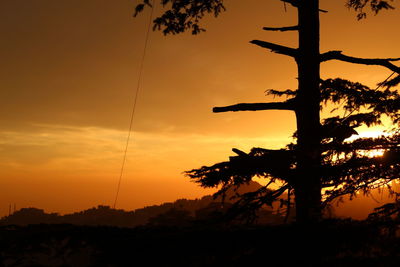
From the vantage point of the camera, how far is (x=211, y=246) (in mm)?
2758

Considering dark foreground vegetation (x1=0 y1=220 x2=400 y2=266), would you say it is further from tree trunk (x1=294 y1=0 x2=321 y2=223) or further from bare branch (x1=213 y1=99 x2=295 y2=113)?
bare branch (x1=213 y1=99 x2=295 y2=113)

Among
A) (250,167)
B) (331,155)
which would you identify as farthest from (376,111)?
(250,167)

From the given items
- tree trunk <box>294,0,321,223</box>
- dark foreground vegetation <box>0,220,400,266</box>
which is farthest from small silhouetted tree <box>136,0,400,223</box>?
dark foreground vegetation <box>0,220,400,266</box>

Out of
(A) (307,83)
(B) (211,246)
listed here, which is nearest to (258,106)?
(A) (307,83)

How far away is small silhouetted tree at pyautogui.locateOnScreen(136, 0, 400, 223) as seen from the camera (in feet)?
17.5

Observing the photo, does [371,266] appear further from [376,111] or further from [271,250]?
[376,111]

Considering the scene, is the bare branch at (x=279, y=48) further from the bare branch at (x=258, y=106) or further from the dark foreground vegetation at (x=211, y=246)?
the dark foreground vegetation at (x=211, y=246)

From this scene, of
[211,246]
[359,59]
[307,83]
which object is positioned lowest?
[211,246]

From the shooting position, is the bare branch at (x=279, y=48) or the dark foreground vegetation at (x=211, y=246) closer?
the dark foreground vegetation at (x=211, y=246)

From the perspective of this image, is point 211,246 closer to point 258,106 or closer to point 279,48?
point 258,106

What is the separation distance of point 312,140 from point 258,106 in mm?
2050

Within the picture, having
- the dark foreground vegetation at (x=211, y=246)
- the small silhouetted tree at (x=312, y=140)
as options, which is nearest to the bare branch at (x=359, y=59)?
the small silhouetted tree at (x=312, y=140)

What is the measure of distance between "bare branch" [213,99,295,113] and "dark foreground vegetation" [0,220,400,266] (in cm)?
500

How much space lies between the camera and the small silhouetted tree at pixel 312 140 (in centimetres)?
533
